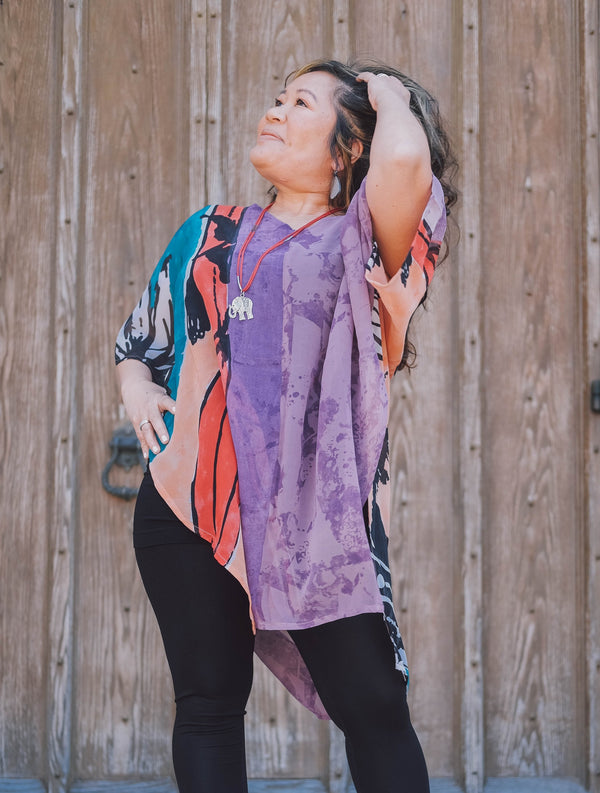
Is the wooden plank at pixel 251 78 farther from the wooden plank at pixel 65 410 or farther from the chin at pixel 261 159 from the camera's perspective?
the chin at pixel 261 159

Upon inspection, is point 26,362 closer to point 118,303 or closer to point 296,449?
→ point 118,303

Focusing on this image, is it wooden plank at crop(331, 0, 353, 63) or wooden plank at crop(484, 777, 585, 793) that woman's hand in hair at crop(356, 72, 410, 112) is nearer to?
wooden plank at crop(331, 0, 353, 63)

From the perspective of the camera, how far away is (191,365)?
1.78 m

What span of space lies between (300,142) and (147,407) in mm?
563

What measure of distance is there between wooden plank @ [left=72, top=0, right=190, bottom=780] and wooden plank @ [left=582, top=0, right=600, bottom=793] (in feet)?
3.97

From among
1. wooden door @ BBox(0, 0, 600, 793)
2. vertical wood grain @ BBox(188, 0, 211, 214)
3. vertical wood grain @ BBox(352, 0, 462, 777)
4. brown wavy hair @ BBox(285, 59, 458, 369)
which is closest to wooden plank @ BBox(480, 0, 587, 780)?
wooden door @ BBox(0, 0, 600, 793)

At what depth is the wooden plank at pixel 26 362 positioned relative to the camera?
9.44 feet

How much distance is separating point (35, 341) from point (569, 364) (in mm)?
1601

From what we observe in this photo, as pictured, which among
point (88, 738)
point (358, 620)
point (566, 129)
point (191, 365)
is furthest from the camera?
point (566, 129)

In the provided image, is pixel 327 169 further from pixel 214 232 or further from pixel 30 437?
pixel 30 437

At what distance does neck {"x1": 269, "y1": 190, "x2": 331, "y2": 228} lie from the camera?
186 centimetres

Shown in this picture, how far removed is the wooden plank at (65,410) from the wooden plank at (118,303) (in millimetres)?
39

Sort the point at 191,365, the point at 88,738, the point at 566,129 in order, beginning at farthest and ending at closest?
1. the point at 566,129
2. the point at 88,738
3. the point at 191,365

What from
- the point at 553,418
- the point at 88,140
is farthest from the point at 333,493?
the point at 88,140
